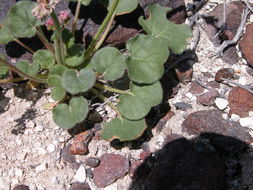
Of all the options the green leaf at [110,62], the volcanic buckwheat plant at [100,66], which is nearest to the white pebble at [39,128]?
the volcanic buckwheat plant at [100,66]

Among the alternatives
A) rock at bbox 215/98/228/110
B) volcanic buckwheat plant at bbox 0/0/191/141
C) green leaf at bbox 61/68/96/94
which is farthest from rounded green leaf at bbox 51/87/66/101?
rock at bbox 215/98/228/110

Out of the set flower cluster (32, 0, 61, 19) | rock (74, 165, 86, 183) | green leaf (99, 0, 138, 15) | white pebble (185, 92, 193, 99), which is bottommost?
rock (74, 165, 86, 183)

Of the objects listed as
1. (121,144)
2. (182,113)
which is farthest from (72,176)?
(182,113)

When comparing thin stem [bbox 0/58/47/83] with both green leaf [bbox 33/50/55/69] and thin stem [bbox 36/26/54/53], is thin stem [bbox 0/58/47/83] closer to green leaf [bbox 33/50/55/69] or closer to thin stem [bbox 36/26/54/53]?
green leaf [bbox 33/50/55/69]

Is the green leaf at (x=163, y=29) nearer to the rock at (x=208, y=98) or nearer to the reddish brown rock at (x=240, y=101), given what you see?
the rock at (x=208, y=98)

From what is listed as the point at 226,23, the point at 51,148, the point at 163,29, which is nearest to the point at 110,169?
the point at 51,148

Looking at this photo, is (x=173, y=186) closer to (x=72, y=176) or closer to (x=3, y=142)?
(x=72, y=176)
